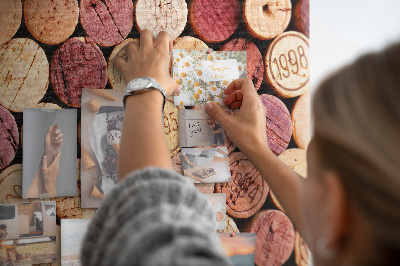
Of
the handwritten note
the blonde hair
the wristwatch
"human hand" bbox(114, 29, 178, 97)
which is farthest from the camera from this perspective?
the handwritten note

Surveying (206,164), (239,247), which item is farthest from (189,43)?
(239,247)

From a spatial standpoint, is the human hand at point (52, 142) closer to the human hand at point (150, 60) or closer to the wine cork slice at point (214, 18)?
the human hand at point (150, 60)

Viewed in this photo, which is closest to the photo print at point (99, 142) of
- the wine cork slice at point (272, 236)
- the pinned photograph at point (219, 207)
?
the pinned photograph at point (219, 207)

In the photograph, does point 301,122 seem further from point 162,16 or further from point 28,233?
point 28,233

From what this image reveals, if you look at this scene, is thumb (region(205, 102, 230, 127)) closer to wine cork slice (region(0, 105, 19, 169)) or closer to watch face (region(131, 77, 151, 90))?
watch face (region(131, 77, 151, 90))

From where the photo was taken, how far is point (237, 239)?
762 mm

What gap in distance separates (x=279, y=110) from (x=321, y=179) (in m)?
0.49

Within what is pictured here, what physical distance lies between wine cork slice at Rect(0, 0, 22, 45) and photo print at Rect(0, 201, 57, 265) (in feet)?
1.22

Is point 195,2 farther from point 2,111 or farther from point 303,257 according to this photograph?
point 303,257

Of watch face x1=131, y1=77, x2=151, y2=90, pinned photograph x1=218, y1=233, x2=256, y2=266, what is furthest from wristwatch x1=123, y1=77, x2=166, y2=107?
pinned photograph x1=218, y1=233, x2=256, y2=266

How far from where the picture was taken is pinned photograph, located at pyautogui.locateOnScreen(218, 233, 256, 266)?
754 millimetres

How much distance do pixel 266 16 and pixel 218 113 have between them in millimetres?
279

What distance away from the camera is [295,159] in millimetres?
811

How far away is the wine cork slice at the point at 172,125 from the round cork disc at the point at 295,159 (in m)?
0.27
